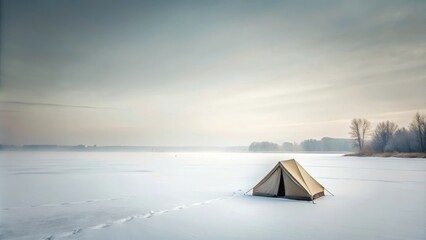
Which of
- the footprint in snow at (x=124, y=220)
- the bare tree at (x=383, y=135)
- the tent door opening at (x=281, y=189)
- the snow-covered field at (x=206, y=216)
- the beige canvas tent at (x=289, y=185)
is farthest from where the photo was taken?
the bare tree at (x=383, y=135)

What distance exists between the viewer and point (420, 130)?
4659cm

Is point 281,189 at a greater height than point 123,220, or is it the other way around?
point 281,189

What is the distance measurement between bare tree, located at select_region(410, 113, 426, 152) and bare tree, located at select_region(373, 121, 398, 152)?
10794mm

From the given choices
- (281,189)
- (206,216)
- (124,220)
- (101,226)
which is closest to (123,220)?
(124,220)

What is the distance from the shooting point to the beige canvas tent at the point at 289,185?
10.2 m

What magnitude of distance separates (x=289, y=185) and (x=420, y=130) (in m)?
47.0

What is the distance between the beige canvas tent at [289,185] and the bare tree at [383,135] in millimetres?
61896

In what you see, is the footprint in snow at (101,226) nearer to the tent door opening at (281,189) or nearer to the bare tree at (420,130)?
the tent door opening at (281,189)

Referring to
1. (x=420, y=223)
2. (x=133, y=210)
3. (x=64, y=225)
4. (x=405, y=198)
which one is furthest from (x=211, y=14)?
(x=405, y=198)

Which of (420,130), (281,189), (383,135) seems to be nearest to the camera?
(281,189)

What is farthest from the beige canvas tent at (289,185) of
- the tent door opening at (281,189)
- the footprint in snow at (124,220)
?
the footprint in snow at (124,220)

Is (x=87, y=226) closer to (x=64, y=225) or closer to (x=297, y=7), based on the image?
(x=64, y=225)

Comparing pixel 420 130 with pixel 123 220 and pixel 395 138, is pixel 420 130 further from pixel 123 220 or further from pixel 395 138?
pixel 123 220

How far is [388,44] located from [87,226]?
12692mm
